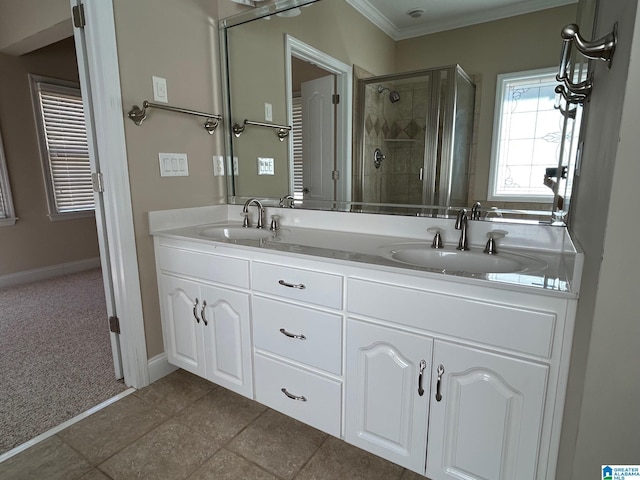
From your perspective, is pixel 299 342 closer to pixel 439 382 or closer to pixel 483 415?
pixel 439 382

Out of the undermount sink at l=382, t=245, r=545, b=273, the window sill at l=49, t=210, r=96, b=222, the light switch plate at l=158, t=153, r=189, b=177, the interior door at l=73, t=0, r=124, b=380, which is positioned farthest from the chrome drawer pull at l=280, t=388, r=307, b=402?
the window sill at l=49, t=210, r=96, b=222

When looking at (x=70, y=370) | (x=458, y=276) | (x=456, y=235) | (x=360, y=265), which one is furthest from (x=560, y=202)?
(x=70, y=370)

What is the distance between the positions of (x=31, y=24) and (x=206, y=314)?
2.77 m

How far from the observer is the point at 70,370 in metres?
1.99

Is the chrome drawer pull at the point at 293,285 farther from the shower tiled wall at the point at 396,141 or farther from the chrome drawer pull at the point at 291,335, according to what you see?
the shower tiled wall at the point at 396,141

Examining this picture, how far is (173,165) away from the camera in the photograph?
1873 mm

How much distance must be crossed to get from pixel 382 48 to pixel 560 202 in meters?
0.99

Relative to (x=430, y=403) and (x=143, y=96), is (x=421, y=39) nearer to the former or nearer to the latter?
(x=143, y=96)

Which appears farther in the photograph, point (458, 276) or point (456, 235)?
point (456, 235)

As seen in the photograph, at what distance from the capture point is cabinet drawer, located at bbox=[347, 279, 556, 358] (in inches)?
36.1

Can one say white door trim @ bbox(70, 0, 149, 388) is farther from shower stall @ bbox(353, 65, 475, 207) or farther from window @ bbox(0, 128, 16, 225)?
window @ bbox(0, 128, 16, 225)

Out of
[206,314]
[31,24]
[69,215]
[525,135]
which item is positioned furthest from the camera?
[69,215]

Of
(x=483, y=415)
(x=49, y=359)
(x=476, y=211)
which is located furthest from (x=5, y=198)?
(x=483, y=415)

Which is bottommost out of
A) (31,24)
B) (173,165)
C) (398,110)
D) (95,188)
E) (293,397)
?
(293,397)
